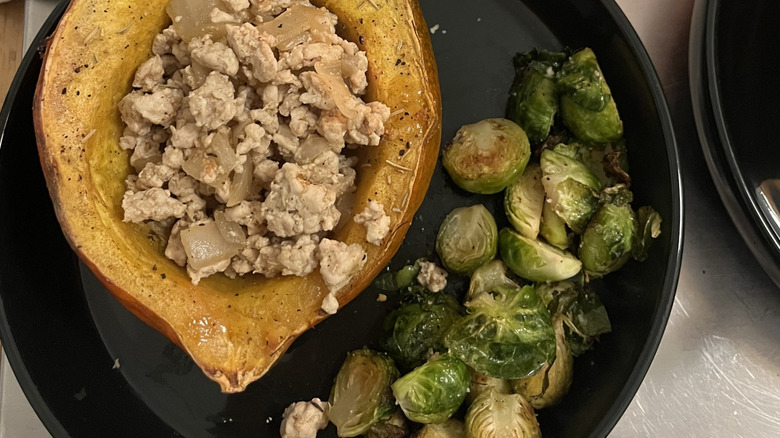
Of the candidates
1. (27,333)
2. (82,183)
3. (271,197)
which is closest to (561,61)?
(271,197)

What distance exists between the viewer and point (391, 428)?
1.71 meters

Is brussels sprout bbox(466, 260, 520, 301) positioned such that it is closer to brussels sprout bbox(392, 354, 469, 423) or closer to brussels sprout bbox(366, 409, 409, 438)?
brussels sprout bbox(392, 354, 469, 423)

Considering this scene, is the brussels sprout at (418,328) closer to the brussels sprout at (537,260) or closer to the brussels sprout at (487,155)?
the brussels sprout at (537,260)

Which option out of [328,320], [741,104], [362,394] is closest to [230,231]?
[328,320]

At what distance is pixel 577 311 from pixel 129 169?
124 cm

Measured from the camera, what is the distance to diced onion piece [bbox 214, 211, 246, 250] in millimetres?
1419

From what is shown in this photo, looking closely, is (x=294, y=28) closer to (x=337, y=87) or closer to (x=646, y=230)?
(x=337, y=87)

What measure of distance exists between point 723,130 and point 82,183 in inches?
63.5

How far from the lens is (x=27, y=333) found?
5.34ft

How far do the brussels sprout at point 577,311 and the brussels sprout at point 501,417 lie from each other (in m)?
0.23

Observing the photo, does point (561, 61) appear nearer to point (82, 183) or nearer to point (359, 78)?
point (359, 78)

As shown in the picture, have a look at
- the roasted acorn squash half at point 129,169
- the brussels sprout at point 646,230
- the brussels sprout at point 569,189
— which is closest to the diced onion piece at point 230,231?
the roasted acorn squash half at point 129,169

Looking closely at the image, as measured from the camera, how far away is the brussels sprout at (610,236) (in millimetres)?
1648

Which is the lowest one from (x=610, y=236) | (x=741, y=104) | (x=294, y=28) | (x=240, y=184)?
(x=610, y=236)
